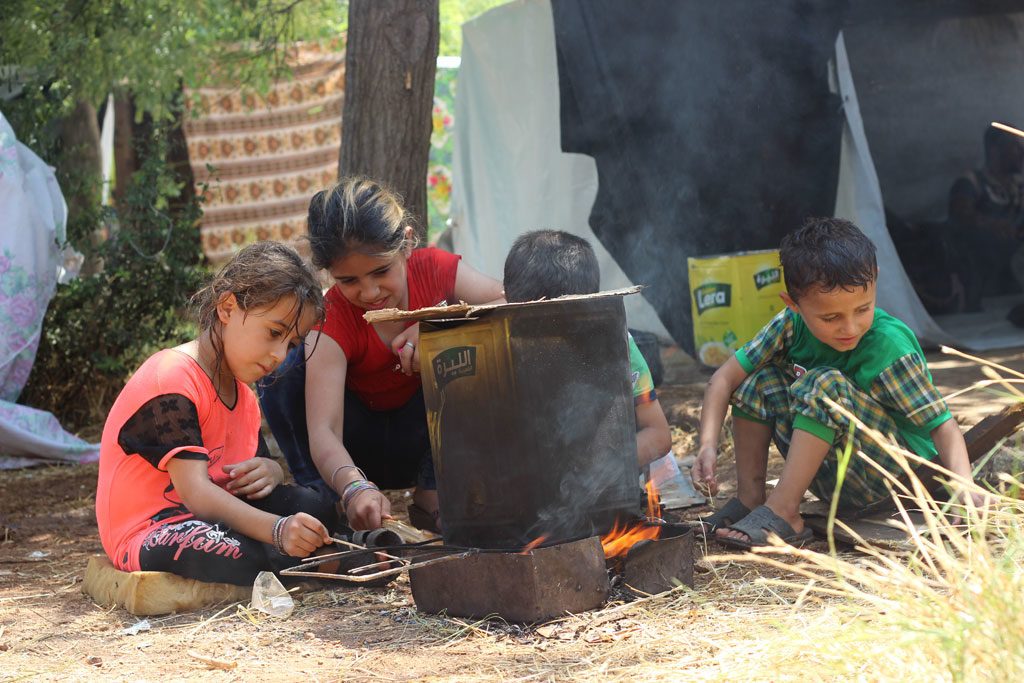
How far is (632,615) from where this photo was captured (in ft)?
7.98

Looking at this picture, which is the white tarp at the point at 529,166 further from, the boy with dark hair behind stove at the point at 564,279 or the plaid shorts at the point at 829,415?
the boy with dark hair behind stove at the point at 564,279

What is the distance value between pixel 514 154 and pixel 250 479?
441cm

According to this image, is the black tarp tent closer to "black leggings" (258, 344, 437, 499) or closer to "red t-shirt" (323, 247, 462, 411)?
"red t-shirt" (323, 247, 462, 411)

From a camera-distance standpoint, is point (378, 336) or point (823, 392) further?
point (378, 336)

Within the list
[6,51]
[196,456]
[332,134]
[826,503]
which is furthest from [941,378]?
[332,134]

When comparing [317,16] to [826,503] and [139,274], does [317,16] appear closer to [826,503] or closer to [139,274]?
[139,274]

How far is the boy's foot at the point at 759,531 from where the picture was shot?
9.55 feet

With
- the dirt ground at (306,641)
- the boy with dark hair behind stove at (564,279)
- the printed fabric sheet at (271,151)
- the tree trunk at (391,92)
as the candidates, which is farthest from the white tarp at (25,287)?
Answer: the printed fabric sheet at (271,151)

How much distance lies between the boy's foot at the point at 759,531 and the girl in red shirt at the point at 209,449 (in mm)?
1162

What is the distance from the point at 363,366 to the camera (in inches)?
132

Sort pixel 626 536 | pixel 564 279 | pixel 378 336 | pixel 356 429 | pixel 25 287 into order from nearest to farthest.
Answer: pixel 626 536 → pixel 564 279 → pixel 378 336 → pixel 356 429 → pixel 25 287

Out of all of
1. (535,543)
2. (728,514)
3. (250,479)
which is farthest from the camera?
(728,514)

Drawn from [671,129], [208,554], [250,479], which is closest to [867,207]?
[671,129]

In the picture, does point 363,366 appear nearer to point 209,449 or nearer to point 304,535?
point 209,449
